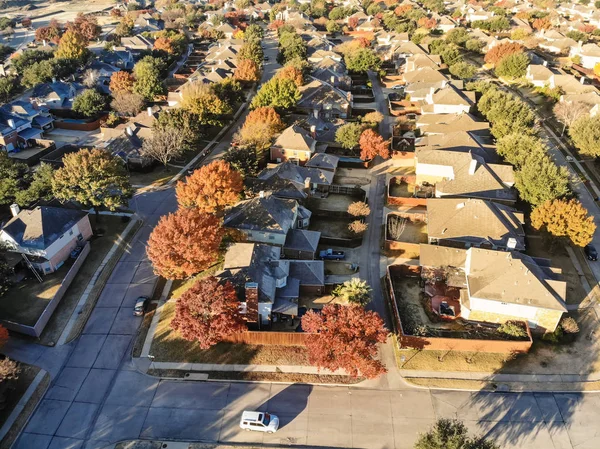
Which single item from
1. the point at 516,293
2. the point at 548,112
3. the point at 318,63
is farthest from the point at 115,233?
the point at 548,112

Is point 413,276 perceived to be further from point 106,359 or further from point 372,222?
point 106,359

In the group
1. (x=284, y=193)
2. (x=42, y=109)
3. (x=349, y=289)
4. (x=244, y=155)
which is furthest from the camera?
→ (x=42, y=109)

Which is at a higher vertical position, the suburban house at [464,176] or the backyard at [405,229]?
the suburban house at [464,176]

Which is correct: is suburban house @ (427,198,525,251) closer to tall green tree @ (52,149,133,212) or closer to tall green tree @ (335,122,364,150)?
tall green tree @ (335,122,364,150)

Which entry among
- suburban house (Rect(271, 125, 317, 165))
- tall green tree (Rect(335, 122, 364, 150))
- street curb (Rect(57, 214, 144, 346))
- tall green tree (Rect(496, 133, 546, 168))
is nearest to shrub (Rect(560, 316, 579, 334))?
tall green tree (Rect(496, 133, 546, 168))

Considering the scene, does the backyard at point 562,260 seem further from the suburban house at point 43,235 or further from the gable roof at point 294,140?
the suburban house at point 43,235

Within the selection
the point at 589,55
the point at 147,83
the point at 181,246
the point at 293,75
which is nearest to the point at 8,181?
the point at 181,246

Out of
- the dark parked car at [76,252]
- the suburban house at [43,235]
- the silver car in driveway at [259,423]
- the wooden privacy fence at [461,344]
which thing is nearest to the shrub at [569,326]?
the wooden privacy fence at [461,344]
